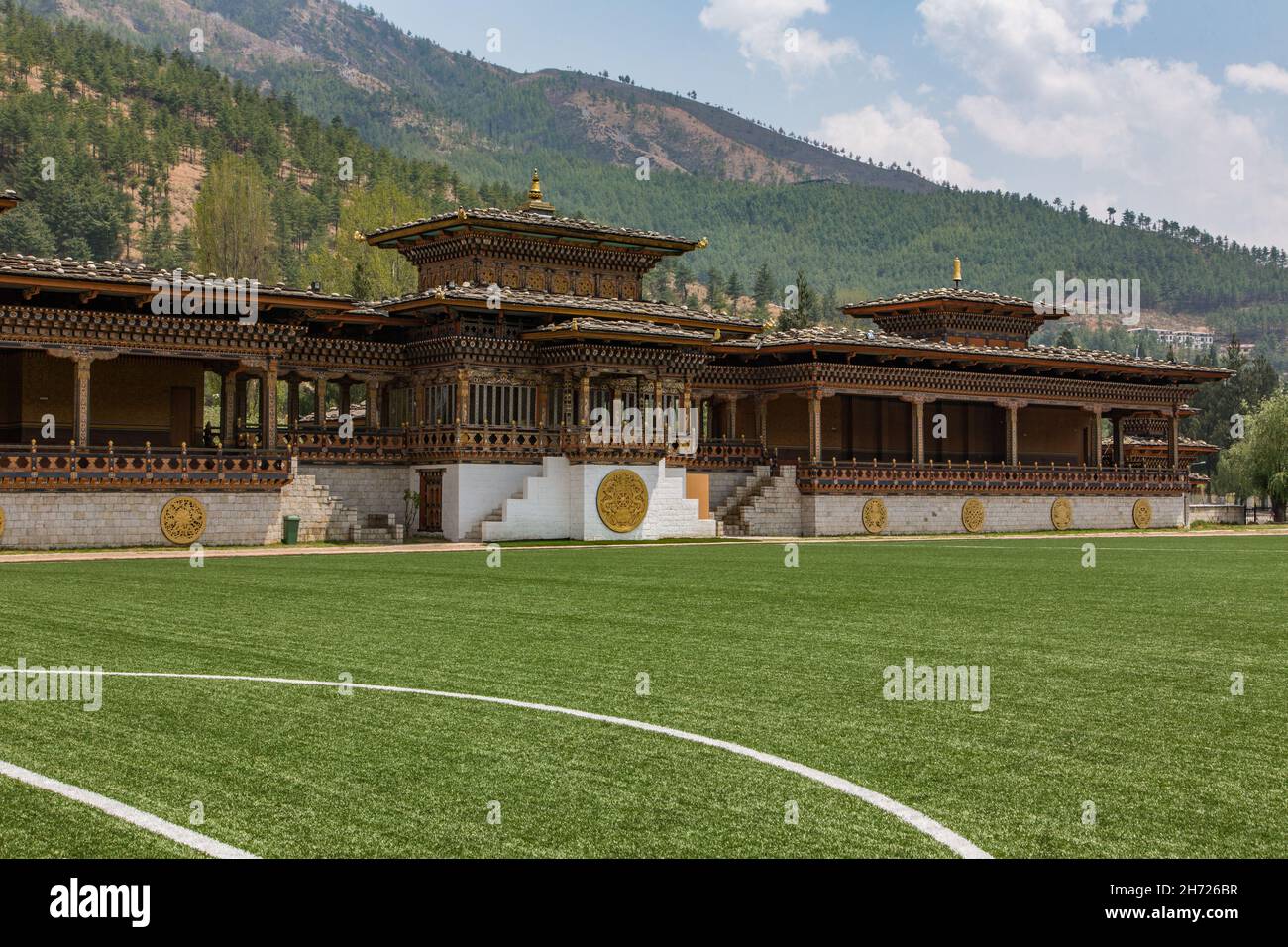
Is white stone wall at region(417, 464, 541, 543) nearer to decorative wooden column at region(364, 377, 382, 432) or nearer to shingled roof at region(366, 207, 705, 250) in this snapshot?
decorative wooden column at region(364, 377, 382, 432)

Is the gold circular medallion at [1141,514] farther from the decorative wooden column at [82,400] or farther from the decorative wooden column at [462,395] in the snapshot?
the decorative wooden column at [82,400]

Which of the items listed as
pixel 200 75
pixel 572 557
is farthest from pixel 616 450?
pixel 200 75

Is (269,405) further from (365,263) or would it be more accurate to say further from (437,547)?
(365,263)

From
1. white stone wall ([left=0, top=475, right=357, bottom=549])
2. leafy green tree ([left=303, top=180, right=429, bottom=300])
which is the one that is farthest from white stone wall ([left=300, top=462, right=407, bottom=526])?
leafy green tree ([left=303, top=180, right=429, bottom=300])

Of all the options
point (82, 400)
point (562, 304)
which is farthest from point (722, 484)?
point (82, 400)

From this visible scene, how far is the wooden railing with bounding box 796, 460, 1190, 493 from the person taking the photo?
57.3 metres

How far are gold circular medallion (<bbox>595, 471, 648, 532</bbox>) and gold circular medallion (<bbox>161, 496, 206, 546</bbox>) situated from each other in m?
12.2

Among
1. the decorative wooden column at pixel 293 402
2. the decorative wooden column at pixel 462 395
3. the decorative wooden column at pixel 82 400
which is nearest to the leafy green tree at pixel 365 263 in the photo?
the decorative wooden column at pixel 293 402

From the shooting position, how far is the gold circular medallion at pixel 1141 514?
6794 centimetres

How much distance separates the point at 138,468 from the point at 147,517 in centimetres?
134

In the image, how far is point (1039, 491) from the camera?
64.4 metres

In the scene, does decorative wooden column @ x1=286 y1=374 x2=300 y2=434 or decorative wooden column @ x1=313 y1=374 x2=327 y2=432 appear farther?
decorative wooden column @ x1=286 y1=374 x2=300 y2=434

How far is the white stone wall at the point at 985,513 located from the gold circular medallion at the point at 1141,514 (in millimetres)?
177

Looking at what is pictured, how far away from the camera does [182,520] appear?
142 ft
